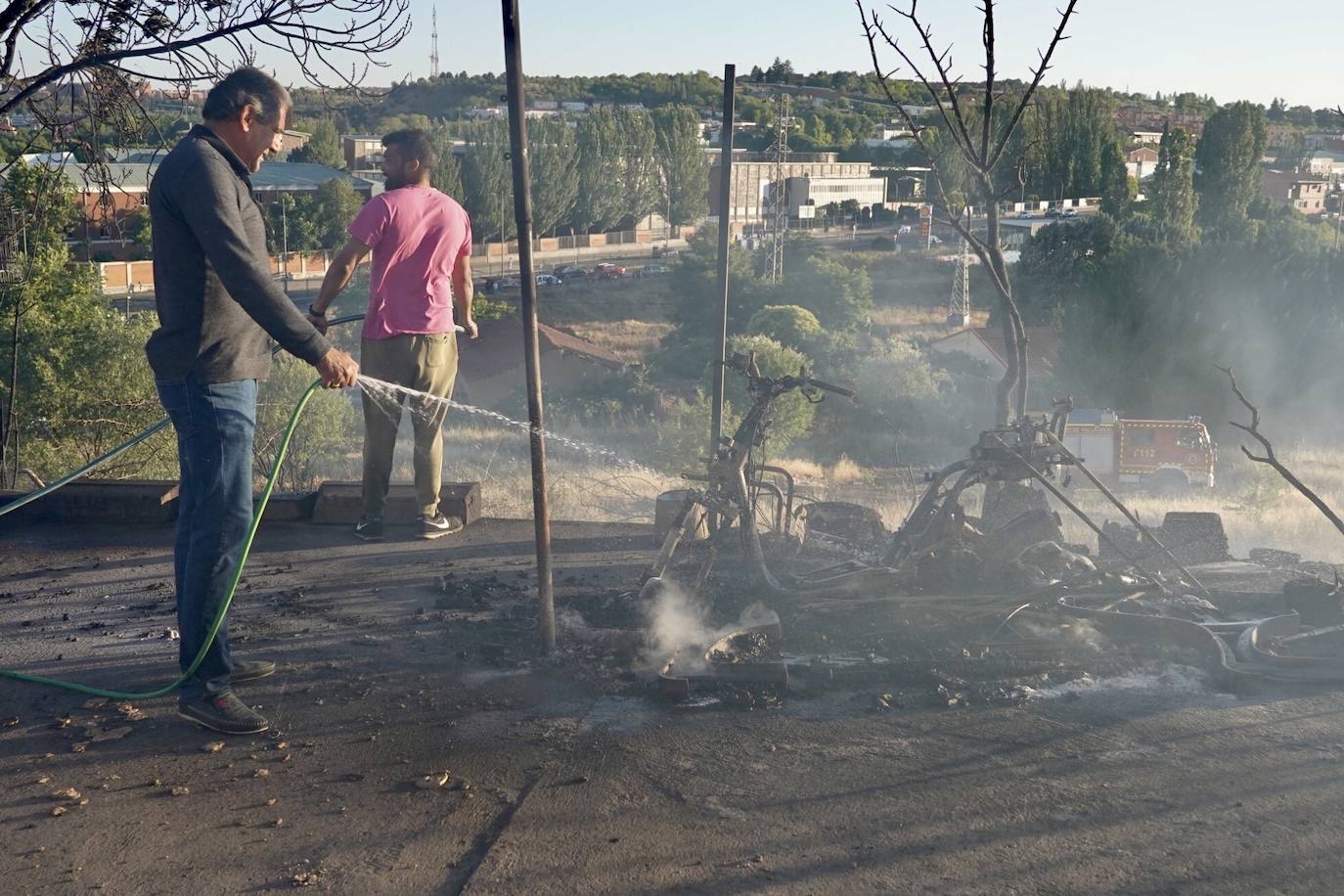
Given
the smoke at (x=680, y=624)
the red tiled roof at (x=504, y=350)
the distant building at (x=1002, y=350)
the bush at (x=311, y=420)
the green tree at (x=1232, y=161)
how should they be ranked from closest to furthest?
1. the smoke at (x=680, y=624)
2. the bush at (x=311, y=420)
3. the distant building at (x=1002, y=350)
4. the red tiled roof at (x=504, y=350)
5. the green tree at (x=1232, y=161)

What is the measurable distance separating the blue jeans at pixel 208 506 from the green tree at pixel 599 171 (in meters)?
68.6

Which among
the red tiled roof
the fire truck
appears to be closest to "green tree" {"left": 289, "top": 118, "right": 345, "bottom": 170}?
the red tiled roof

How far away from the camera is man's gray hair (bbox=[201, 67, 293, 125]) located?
4.26 m

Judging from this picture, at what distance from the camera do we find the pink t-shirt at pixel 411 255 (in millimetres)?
6477

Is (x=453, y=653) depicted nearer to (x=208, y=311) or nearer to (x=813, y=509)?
(x=208, y=311)

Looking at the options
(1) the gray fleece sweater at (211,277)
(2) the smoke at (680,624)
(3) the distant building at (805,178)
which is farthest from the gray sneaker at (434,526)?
(3) the distant building at (805,178)

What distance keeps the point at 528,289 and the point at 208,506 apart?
5.14ft

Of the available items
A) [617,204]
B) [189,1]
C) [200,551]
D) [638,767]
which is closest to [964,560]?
[638,767]

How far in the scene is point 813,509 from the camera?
23.9 ft

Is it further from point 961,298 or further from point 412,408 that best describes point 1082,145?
point 412,408

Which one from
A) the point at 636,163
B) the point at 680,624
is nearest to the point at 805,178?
the point at 636,163

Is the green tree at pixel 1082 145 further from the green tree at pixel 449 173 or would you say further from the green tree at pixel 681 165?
the green tree at pixel 449 173

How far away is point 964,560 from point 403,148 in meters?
3.66

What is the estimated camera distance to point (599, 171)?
235ft
